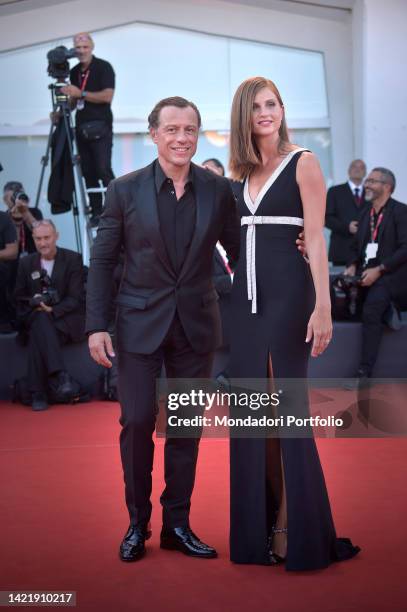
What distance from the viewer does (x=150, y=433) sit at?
319 centimetres

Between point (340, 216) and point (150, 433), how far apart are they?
560 cm

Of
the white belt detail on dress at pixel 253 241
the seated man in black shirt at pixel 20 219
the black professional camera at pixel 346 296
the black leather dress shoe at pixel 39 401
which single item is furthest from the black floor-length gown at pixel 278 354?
the seated man in black shirt at pixel 20 219

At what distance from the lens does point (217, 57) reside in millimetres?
10531

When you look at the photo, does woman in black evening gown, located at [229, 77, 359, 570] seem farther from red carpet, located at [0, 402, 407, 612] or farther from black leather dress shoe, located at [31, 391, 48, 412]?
black leather dress shoe, located at [31, 391, 48, 412]

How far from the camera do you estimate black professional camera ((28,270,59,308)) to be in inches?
261

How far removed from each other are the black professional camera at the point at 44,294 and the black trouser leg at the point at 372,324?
239 cm

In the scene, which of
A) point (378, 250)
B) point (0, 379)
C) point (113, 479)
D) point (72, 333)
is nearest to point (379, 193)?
point (378, 250)

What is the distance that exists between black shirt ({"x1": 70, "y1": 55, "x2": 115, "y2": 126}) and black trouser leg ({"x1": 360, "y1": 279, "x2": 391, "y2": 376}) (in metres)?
2.66

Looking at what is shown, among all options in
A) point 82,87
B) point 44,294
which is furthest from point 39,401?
point 82,87

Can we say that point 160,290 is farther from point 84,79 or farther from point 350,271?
point 84,79

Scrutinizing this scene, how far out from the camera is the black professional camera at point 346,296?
7070mm

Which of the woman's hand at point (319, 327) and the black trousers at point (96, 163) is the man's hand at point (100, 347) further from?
the black trousers at point (96, 163)

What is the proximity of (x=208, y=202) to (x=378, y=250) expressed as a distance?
165 inches

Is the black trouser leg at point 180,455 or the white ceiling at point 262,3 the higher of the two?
the white ceiling at point 262,3
